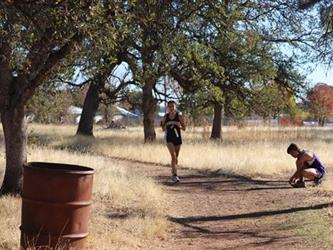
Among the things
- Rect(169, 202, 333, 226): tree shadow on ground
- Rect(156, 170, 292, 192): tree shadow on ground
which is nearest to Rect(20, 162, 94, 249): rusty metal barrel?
Rect(169, 202, 333, 226): tree shadow on ground

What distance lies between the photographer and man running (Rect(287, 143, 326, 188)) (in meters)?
13.2

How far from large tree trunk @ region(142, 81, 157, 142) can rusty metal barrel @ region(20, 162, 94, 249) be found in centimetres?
1954

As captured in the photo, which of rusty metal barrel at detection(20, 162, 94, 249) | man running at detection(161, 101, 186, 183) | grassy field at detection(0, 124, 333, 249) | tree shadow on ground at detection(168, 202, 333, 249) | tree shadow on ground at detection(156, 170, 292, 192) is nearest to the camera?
rusty metal barrel at detection(20, 162, 94, 249)

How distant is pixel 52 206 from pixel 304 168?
8.13 meters

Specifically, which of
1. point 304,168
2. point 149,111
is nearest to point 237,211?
point 304,168

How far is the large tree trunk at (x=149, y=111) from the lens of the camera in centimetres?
2649

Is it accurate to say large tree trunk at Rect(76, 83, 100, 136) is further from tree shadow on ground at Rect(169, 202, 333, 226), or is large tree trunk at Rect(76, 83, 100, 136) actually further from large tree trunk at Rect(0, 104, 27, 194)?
tree shadow on ground at Rect(169, 202, 333, 226)

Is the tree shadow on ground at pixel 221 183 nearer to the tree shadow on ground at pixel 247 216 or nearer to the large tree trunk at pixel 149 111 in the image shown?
the tree shadow on ground at pixel 247 216

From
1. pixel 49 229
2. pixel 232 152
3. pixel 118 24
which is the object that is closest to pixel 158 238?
pixel 49 229

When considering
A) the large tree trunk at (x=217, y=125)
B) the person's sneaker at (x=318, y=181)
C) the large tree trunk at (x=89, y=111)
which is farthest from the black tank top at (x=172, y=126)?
the large tree trunk at (x=89, y=111)

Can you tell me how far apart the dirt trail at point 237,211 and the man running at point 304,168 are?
23cm

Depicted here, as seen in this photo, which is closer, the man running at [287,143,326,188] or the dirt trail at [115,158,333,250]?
the dirt trail at [115,158,333,250]

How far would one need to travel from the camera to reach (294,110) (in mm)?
30156

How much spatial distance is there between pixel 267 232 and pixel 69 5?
4780mm
